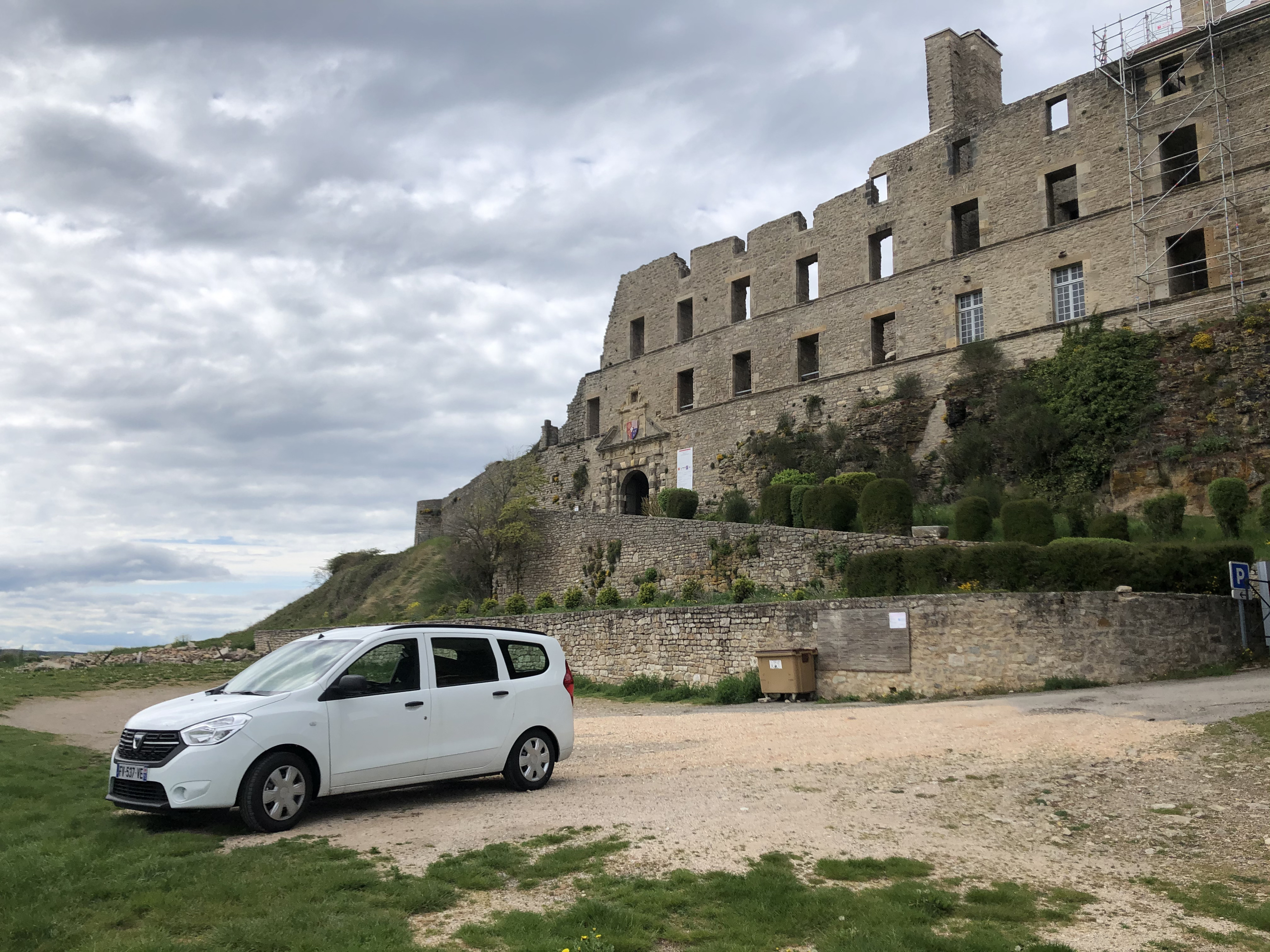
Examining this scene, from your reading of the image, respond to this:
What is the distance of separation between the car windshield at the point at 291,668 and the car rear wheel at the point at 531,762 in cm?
177

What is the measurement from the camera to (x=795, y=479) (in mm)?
28188

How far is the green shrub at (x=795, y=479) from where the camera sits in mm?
26578

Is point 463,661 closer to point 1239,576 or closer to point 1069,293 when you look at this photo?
point 1239,576

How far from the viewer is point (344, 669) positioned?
748 centimetres

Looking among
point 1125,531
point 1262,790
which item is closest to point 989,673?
point 1125,531

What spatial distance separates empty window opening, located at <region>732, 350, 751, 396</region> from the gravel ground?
23.8 metres

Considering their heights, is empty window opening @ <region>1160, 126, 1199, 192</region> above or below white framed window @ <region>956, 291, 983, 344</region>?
above

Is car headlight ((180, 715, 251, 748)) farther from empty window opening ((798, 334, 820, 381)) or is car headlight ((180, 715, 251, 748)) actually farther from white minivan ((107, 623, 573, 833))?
empty window opening ((798, 334, 820, 381))

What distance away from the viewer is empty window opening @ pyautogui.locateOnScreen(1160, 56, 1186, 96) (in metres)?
24.7

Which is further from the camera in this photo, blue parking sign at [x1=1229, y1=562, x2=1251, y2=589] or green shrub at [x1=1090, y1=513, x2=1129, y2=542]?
green shrub at [x1=1090, y1=513, x2=1129, y2=542]

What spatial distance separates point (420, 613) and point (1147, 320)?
24393 millimetres

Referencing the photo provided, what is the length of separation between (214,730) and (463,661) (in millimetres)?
2177

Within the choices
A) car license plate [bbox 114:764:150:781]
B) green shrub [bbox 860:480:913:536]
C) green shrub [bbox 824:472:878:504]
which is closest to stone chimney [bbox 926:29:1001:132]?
green shrub [bbox 824:472:878:504]

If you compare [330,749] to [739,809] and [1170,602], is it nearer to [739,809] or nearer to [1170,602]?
[739,809]
